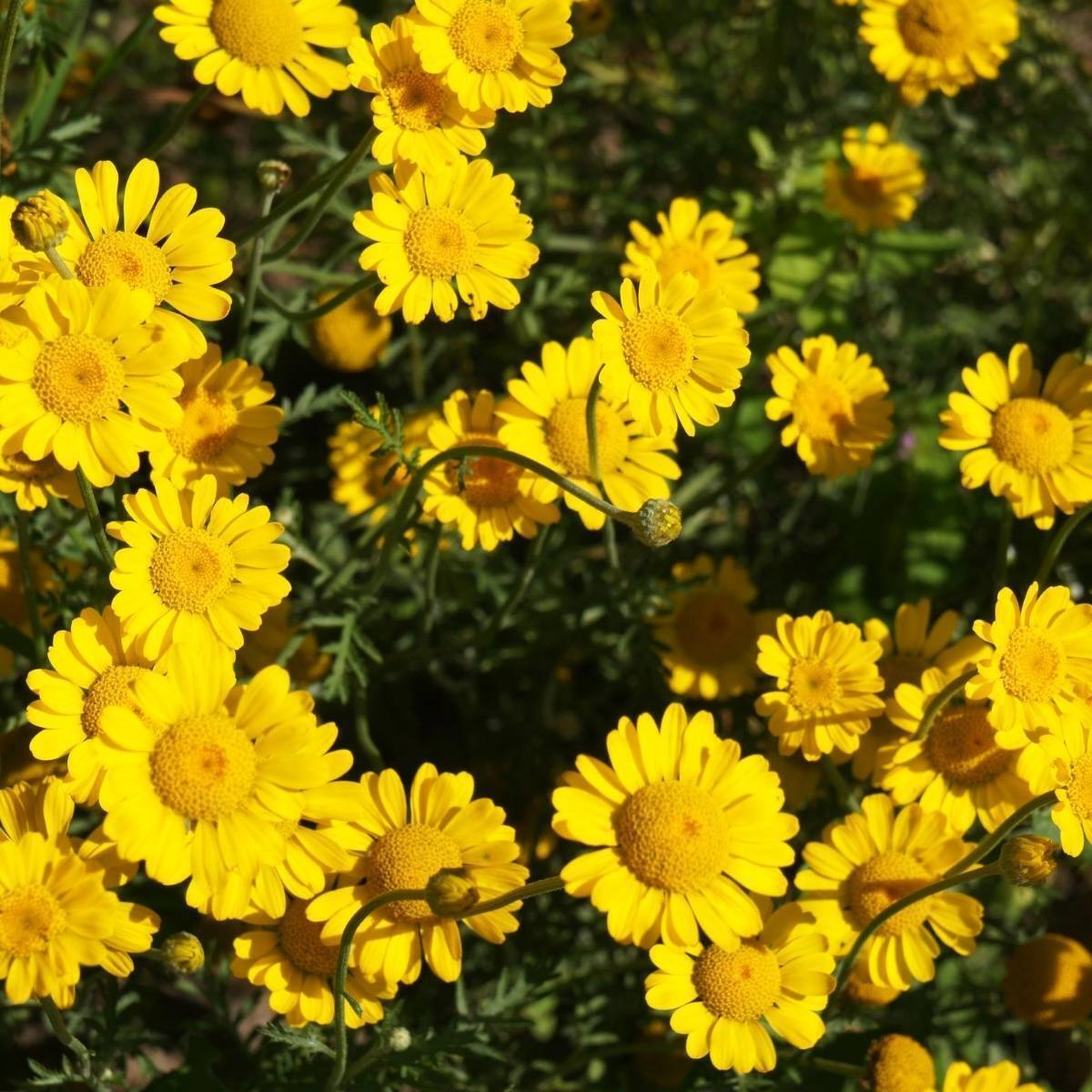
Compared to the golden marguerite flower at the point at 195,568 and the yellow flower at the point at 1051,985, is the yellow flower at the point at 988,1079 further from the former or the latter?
the golden marguerite flower at the point at 195,568

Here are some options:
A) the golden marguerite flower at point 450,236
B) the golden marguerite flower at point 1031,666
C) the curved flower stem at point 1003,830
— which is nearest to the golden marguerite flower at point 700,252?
the golden marguerite flower at point 450,236

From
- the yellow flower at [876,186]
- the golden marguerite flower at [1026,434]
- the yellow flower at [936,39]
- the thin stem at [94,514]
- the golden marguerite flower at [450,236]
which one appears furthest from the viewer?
the yellow flower at [876,186]

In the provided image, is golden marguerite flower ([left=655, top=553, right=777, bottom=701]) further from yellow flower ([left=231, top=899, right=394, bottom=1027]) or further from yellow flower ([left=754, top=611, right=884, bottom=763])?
yellow flower ([left=231, top=899, right=394, bottom=1027])

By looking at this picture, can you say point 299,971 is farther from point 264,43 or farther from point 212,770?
point 264,43

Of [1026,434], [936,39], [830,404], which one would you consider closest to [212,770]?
[830,404]

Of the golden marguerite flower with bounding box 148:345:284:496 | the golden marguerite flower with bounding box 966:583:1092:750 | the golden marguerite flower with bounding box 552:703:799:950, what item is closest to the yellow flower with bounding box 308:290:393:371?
the golden marguerite flower with bounding box 148:345:284:496

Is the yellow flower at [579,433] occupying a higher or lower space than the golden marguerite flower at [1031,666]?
higher

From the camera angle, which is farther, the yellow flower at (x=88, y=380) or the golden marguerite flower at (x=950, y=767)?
the golden marguerite flower at (x=950, y=767)
